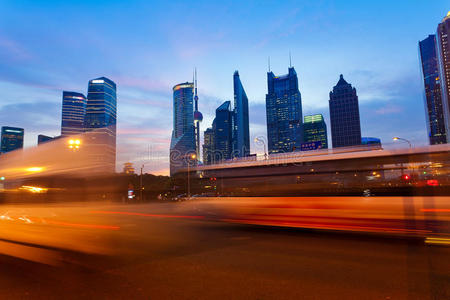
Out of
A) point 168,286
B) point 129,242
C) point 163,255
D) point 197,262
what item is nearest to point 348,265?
point 197,262

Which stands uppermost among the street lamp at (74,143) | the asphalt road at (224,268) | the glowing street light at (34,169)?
the street lamp at (74,143)

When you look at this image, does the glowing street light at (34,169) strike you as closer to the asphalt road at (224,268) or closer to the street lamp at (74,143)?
the street lamp at (74,143)

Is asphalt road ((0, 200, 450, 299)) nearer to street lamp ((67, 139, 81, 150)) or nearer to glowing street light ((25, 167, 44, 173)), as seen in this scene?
street lamp ((67, 139, 81, 150))

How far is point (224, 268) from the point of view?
226 inches

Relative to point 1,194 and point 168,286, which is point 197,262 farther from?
point 1,194

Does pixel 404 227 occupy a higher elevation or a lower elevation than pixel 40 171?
lower

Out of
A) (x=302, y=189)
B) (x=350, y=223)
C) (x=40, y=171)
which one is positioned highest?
(x=40, y=171)

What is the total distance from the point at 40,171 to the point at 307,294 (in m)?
22.9

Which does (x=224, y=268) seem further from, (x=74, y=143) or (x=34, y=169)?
(x=34, y=169)

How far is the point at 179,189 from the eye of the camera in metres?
64.6

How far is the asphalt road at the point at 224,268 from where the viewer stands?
4.38 m

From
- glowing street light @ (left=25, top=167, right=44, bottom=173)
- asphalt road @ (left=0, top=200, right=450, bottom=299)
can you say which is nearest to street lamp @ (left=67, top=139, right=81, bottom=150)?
glowing street light @ (left=25, top=167, right=44, bottom=173)

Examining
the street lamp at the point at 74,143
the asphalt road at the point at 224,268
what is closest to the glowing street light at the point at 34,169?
the street lamp at the point at 74,143

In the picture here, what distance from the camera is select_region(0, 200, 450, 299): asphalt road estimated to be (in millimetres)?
4375
